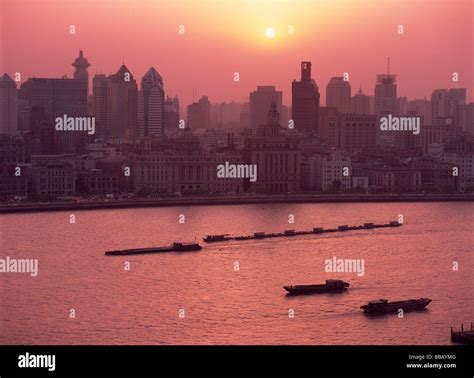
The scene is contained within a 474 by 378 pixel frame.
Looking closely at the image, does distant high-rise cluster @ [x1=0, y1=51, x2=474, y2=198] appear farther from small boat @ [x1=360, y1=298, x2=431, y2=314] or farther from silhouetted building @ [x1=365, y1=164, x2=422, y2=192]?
small boat @ [x1=360, y1=298, x2=431, y2=314]

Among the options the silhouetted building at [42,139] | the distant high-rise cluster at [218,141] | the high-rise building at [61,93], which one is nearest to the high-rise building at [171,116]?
the distant high-rise cluster at [218,141]

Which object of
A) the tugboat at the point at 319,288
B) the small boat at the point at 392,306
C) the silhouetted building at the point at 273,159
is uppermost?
the silhouetted building at the point at 273,159

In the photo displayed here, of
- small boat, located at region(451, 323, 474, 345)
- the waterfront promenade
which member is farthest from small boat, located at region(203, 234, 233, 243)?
small boat, located at region(451, 323, 474, 345)

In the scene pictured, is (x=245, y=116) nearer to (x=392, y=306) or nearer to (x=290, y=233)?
(x=290, y=233)

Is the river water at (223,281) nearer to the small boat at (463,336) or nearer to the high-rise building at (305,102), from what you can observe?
Result: the small boat at (463,336)

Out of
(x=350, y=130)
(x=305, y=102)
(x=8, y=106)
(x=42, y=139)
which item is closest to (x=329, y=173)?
(x=42, y=139)
